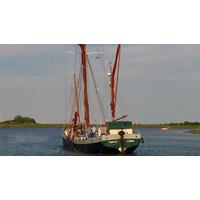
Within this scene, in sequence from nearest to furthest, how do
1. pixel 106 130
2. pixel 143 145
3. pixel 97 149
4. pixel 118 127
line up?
pixel 97 149, pixel 118 127, pixel 106 130, pixel 143 145

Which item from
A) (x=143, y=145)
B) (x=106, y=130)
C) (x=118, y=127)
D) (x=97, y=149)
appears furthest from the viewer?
(x=143, y=145)

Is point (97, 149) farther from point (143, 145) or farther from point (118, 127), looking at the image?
point (143, 145)

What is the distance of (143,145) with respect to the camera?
25031mm

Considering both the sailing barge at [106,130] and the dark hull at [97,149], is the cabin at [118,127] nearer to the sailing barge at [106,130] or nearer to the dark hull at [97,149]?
the sailing barge at [106,130]

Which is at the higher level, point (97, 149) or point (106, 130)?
point (106, 130)

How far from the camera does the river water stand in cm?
2128

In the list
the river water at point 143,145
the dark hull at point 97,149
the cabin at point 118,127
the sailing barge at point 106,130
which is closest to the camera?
the river water at point 143,145

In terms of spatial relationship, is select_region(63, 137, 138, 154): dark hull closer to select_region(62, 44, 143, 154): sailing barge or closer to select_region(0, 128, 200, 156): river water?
select_region(62, 44, 143, 154): sailing barge

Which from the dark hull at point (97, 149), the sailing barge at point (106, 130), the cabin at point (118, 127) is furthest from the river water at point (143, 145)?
the cabin at point (118, 127)

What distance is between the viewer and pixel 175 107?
770 inches

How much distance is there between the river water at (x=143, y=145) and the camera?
21.3 metres

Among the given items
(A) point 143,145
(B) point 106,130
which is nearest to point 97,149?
(B) point 106,130

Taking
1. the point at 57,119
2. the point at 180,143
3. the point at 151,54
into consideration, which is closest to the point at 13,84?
the point at 57,119

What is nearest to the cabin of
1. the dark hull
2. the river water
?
the river water
